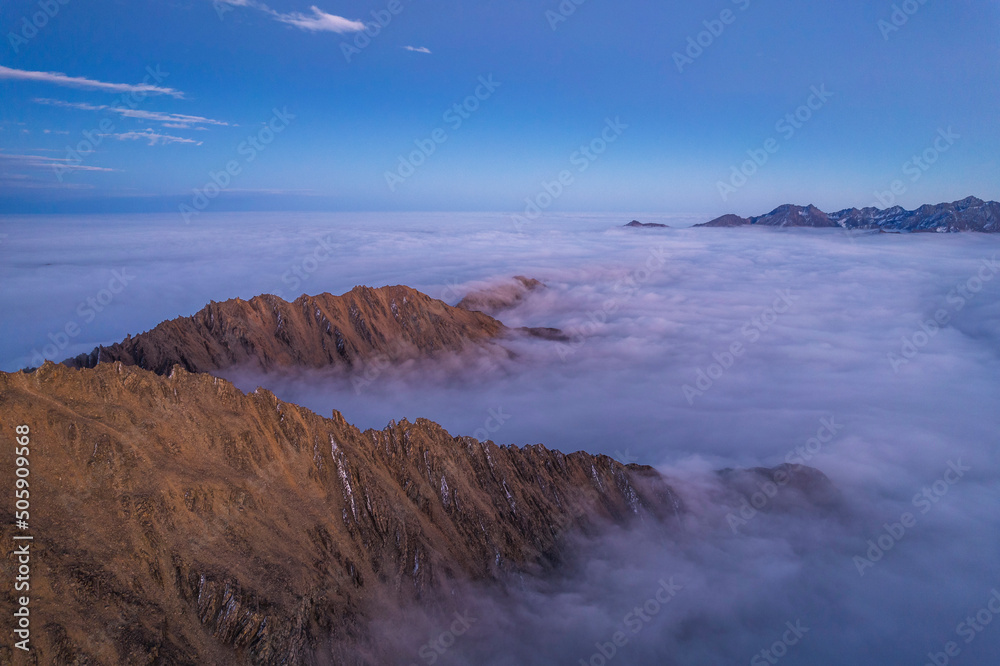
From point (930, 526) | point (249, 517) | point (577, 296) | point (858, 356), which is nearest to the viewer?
point (249, 517)

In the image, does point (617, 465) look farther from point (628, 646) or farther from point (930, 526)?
point (930, 526)

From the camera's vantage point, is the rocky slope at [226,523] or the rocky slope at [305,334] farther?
the rocky slope at [305,334]

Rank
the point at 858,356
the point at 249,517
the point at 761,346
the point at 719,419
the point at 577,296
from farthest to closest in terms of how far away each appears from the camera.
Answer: the point at 577,296 → the point at 761,346 → the point at 858,356 → the point at 719,419 → the point at 249,517

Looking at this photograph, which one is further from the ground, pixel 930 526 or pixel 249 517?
pixel 249 517

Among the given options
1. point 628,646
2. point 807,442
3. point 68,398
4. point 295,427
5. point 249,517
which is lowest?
point 628,646

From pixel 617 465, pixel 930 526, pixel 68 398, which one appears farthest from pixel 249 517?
pixel 930 526
